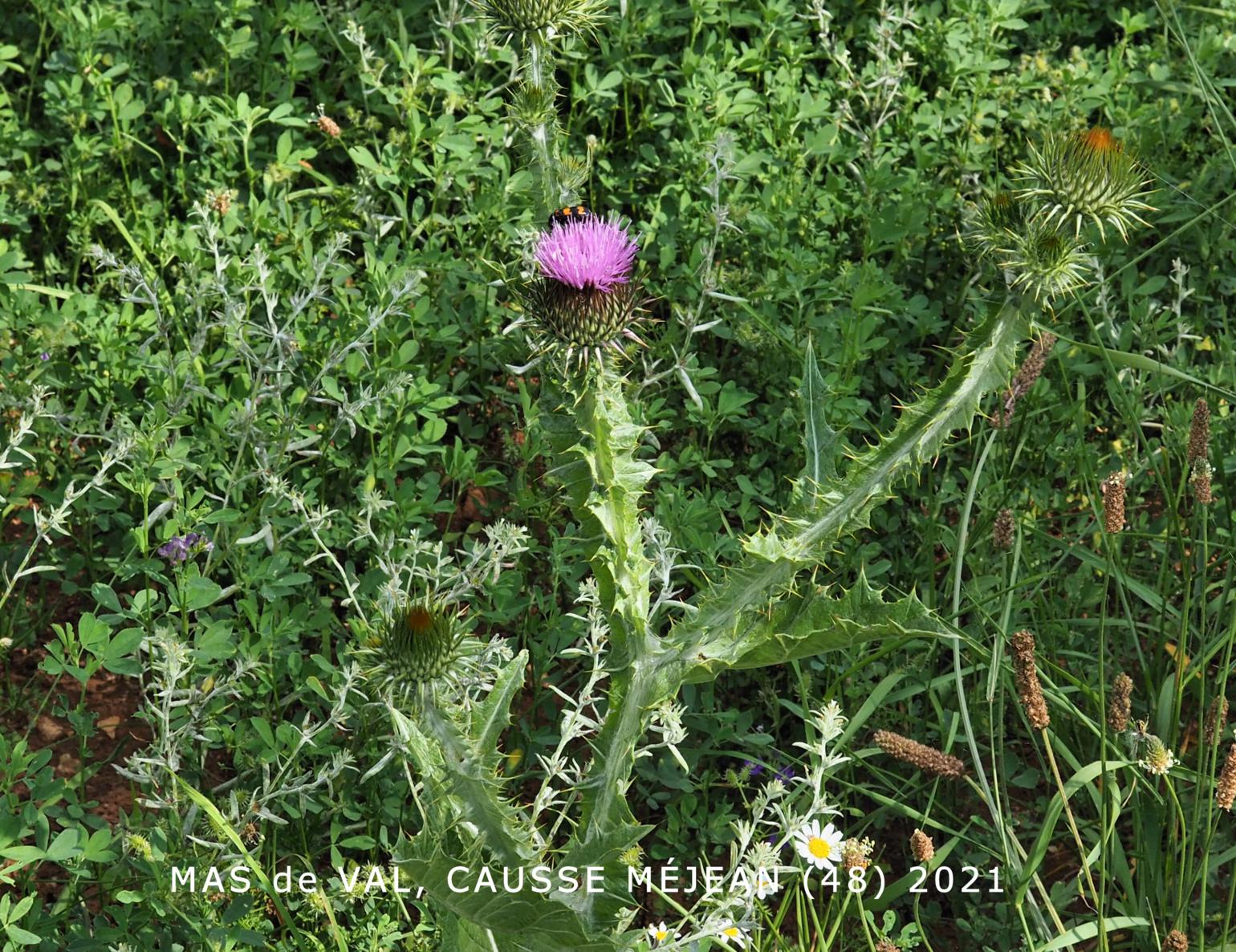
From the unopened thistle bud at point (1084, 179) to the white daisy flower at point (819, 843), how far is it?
1255mm

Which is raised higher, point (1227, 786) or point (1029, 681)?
point (1029, 681)

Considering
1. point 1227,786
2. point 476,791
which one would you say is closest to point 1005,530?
point 1227,786

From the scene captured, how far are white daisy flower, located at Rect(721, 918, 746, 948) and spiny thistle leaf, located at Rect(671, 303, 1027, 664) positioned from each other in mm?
483

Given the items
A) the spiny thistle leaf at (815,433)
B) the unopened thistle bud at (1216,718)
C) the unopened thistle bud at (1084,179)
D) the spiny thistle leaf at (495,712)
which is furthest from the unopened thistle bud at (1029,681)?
the spiny thistle leaf at (495,712)

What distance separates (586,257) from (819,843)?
126 centimetres

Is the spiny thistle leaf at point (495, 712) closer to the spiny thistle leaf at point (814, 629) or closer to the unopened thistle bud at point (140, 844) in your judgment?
the spiny thistle leaf at point (814, 629)

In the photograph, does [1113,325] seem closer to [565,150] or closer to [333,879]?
[565,150]

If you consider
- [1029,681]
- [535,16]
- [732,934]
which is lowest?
[732,934]

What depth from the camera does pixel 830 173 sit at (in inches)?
167

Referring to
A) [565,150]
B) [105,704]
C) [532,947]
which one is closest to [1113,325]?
[565,150]

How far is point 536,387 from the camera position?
12.9 feet

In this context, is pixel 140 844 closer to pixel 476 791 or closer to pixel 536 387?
pixel 476 791

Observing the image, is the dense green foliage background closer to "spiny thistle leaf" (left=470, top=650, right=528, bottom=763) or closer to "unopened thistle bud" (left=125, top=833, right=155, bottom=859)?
"unopened thistle bud" (left=125, top=833, right=155, bottom=859)

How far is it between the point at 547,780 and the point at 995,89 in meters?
2.90
